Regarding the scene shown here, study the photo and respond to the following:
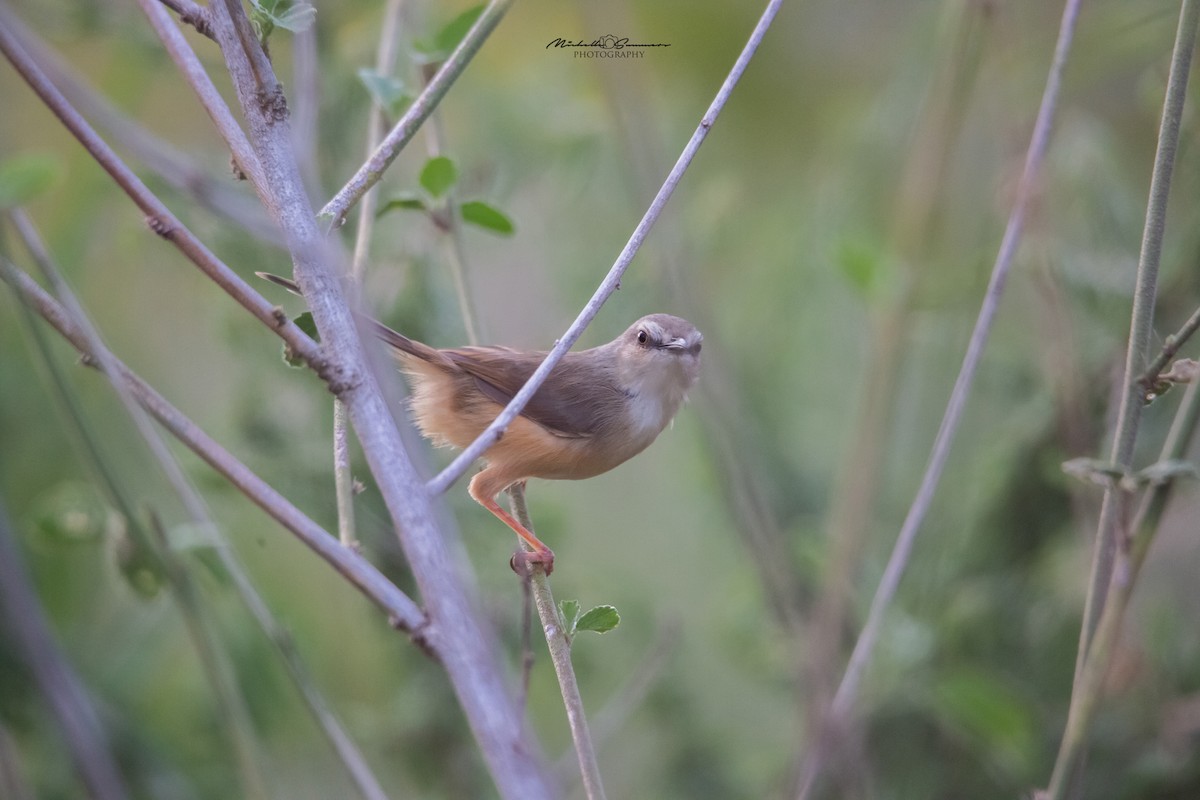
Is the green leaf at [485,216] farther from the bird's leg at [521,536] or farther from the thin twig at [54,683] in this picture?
the thin twig at [54,683]

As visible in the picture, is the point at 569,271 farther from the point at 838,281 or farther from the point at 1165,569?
the point at 1165,569

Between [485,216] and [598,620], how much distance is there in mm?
727

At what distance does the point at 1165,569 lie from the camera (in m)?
3.68

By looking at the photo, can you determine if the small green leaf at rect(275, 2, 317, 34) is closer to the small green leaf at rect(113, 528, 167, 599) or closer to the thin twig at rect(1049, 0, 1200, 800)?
the small green leaf at rect(113, 528, 167, 599)

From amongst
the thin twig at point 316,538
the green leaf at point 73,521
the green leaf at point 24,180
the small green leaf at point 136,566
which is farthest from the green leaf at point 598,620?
the green leaf at point 73,521

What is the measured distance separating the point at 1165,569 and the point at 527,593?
3031 mm

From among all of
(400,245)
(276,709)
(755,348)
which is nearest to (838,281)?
(755,348)

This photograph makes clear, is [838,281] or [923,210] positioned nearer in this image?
[923,210]

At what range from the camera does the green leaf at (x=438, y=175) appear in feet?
5.29

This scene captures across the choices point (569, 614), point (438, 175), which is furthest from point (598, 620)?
point (438, 175)

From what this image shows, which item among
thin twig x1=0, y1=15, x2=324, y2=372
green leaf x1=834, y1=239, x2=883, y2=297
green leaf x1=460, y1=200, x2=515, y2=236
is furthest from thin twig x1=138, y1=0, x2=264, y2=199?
green leaf x1=834, y1=239, x2=883, y2=297

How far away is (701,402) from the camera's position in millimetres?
2402

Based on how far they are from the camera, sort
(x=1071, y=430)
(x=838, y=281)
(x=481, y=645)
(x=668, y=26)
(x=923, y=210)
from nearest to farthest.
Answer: (x=481, y=645) < (x=923, y=210) < (x=1071, y=430) < (x=838, y=281) < (x=668, y=26)

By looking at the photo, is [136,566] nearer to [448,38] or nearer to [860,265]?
[448,38]
